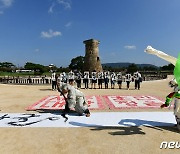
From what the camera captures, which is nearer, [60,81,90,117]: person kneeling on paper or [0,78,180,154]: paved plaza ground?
[0,78,180,154]: paved plaza ground

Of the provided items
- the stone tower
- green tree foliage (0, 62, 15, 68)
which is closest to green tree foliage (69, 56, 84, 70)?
green tree foliage (0, 62, 15, 68)

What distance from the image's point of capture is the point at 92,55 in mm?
33188

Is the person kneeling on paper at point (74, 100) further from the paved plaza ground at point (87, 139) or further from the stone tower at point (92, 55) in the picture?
the stone tower at point (92, 55)

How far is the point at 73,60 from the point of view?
9131 cm

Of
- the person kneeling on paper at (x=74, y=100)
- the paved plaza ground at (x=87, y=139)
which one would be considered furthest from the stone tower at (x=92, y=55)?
the paved plaza ground at (x=87, y=139)

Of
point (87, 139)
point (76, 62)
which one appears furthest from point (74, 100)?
point (76, 62)

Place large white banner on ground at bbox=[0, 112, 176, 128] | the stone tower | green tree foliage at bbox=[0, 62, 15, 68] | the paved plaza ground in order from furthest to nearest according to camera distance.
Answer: green tree foliage at bbox=[0, 62, 15, 68] < the stone tower < large white banner on ground at bbox=[0, 112, 176, 128] < the paved plaza ground

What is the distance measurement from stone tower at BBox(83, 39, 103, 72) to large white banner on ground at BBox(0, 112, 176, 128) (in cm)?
2565

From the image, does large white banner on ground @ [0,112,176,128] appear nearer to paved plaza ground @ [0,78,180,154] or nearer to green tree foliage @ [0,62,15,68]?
paved plaza ground @ [0,78,180,154]

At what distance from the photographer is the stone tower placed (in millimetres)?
32844

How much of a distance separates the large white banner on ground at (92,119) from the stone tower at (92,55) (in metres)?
25.6

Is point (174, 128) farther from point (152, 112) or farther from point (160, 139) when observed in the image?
point (152, 112)

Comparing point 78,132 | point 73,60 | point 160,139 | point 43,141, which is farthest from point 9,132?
point 73,60

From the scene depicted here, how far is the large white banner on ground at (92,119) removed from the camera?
643 cm
